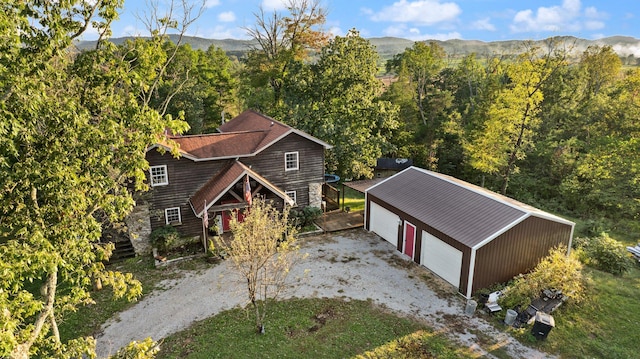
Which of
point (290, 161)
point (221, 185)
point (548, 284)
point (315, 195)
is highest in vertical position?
point (290, 161)

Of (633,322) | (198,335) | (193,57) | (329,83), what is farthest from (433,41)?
(198,335)

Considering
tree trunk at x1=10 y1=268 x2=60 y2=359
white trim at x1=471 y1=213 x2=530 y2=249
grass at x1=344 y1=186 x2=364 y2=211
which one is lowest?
grass at x1=344 y1=186 x2=364 y2=211

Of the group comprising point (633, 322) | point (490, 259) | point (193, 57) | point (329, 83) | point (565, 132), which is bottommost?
point (633, 322)

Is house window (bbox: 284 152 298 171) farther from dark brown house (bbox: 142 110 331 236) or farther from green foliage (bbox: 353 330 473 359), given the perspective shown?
green foliage (bbox: 353 330 473 359)

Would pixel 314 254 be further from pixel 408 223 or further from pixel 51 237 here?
pixel 51 237

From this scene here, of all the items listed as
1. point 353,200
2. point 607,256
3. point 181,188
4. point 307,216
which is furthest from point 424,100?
point 181,188

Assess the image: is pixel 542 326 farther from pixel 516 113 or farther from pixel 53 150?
pixel 516 113

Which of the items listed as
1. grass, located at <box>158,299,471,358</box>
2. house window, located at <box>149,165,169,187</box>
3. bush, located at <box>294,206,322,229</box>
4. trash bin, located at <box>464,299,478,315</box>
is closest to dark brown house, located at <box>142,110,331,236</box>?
house window, located at <box>149,165,169,187</box>
